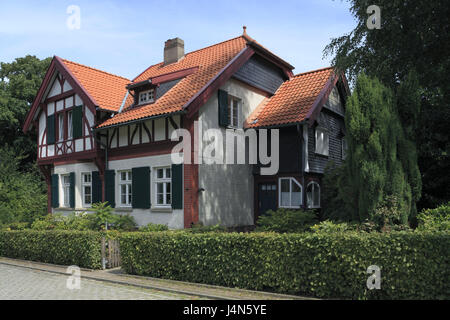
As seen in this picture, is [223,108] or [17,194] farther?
[17,194]

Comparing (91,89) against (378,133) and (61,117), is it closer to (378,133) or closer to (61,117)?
(61,117)

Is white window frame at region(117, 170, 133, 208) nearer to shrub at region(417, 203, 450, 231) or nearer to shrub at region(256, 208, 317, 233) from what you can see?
shrub at region(256, 208, 317, 233)

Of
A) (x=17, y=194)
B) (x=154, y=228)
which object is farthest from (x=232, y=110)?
(x=17, y=194)

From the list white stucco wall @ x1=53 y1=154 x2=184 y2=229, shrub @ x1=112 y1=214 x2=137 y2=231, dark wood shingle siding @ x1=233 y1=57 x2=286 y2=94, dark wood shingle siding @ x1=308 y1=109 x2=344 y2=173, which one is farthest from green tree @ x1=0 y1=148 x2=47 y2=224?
dark wood shingle siding @ x1=308 y1=109 x2=344 y2=173

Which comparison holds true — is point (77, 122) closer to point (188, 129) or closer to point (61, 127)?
point (61, 127)

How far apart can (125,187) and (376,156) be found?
35.4 feet

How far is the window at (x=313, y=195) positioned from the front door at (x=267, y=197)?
1.36m

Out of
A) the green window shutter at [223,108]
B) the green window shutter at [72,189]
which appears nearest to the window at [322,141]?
Answer: the green window shutter at [223,108]

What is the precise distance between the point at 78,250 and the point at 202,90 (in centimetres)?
688

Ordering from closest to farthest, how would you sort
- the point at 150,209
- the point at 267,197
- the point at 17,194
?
the point at 150,209, the point at 267,197, the point at 17,194

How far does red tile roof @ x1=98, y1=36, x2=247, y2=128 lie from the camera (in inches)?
608

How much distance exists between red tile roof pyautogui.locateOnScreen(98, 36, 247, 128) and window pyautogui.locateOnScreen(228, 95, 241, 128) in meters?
1.51

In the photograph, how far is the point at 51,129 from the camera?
20.5 m

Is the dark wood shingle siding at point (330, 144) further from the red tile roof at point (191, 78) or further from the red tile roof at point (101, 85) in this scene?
the red tile roof at point (101, 85)
